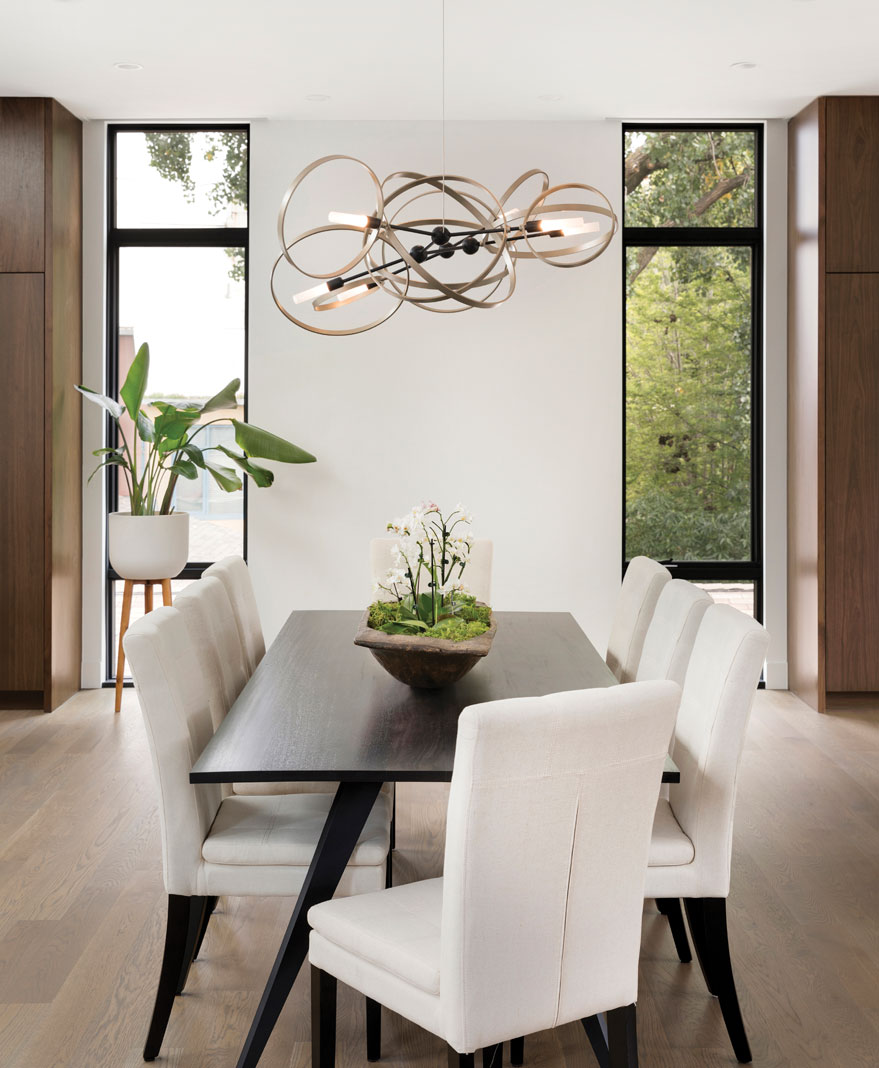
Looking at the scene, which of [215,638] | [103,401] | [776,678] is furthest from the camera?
[776,678]

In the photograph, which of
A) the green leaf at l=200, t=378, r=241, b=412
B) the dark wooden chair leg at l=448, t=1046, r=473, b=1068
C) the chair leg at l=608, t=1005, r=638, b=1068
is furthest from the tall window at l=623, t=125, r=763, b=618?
the dark wooden chair leg at l=448, t=1046, r=473, b=1068

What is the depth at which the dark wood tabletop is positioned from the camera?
1980 mm

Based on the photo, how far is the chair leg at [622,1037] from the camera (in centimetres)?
179

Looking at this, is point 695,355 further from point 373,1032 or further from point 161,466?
point 373,1032

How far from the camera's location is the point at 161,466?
16.7ft

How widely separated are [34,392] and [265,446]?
1.19 meters

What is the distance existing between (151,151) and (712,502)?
364 centimetres

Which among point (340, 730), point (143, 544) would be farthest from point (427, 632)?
point (143, 544)

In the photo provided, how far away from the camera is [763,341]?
5512mm

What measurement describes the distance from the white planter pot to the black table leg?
10.4ft

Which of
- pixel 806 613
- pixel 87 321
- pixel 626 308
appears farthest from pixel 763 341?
pixel 87 321

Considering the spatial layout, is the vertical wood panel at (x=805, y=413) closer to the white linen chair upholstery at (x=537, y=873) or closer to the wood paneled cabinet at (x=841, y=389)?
the wood paneled cabinet at (x=841, y=389)

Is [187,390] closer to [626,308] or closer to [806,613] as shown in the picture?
[626,308]

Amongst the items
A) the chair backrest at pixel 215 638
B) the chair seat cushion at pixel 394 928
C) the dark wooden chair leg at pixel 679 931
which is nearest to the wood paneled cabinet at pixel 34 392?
the chair backrest at pixel 215 638
